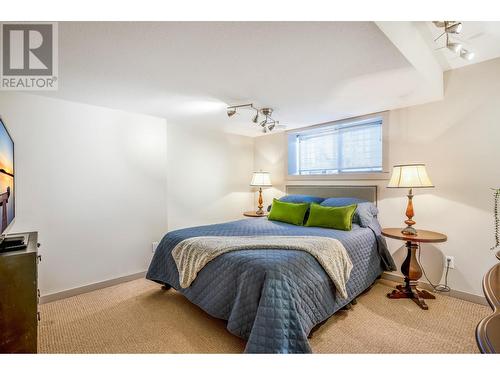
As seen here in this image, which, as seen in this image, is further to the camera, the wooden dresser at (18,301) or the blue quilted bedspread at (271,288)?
the blue quilted bedspread at (271,288)

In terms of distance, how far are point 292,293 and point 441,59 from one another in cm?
253

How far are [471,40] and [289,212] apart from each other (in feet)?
7.57

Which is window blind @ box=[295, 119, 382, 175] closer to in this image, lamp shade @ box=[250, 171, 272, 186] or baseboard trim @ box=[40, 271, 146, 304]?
lamp shade @ box=[250, 171, 272, 186]

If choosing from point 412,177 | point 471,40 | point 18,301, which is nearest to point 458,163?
point 412,177

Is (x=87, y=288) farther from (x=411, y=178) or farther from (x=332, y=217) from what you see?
(x=411, y=178)

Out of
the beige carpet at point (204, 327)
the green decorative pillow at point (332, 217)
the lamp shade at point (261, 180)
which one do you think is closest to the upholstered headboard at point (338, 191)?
the lamp shade at point (261, 180)

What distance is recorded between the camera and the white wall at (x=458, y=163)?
2.29m

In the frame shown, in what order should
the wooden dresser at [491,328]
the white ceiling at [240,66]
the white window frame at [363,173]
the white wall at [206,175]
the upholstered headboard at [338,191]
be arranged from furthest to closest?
the white wall at [206,175]
the upholstered headboard at [338,191]
the white window frame at [363,173]
the white ceiling at [240,66]
the wooden dresser at [491,328]

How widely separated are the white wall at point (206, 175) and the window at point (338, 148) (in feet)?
3.15

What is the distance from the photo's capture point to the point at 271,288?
1550mm

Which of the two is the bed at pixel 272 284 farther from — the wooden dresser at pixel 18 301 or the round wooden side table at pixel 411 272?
the wooden dresser at pixel 18 301

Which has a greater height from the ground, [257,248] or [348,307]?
[257,248]

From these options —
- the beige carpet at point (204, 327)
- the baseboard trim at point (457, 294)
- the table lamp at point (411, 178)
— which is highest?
the table lamp at point (411, 178)

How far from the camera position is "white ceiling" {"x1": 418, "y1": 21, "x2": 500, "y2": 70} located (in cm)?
179
